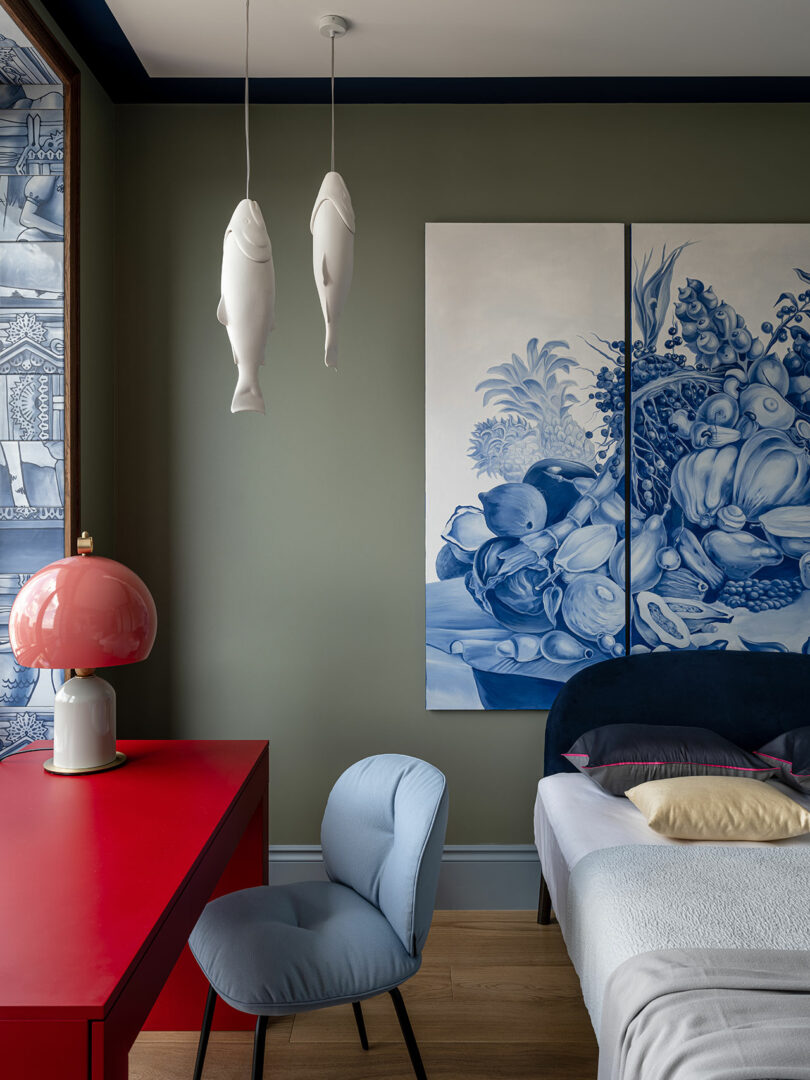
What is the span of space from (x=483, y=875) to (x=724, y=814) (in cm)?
103

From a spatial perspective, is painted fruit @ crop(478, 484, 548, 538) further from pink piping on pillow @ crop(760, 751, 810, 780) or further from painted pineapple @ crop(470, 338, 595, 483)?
pink piping on pillow @ crop(760, 751, 810, 780)

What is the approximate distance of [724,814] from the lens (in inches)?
81.3

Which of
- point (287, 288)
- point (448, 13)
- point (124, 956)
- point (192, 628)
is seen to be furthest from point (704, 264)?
point (124, 956)

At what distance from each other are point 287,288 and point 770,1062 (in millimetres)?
2462

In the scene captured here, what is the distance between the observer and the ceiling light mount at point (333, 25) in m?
2.30

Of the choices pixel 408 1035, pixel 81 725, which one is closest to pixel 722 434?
pixel 408 1035

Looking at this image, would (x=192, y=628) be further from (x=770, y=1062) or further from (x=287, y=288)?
(x=770, y=1062)

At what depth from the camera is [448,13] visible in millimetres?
2275

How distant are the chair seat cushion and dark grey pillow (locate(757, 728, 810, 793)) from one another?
1332 mm

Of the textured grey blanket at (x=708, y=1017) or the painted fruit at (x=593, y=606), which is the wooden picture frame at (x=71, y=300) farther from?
the textured grey blanket at (x=708, y=1017)

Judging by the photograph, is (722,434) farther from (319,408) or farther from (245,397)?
(245,397)

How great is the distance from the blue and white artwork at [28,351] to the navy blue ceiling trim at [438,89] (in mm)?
334

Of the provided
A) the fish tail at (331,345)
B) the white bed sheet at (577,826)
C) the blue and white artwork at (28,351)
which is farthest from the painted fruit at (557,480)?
the blue and white artwork at (28,351)

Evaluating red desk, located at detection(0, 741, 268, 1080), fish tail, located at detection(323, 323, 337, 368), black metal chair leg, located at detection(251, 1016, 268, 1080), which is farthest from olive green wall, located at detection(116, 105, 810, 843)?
black metal chair leg, located at detection(251, 1016, 268, 1080)
